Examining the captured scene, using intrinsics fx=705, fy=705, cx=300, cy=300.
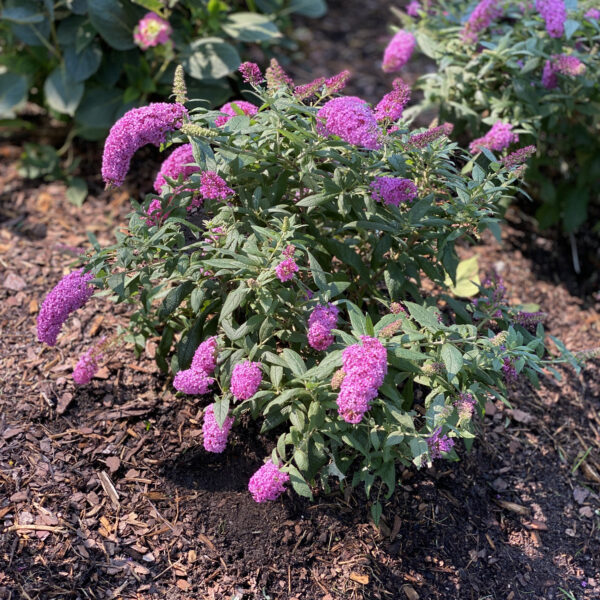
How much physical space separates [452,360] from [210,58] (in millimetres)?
2561

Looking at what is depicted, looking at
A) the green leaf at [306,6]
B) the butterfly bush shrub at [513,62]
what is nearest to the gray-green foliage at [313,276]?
the butterfly bush shrub at [513,62]

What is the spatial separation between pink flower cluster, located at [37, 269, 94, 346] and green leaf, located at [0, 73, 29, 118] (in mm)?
2176

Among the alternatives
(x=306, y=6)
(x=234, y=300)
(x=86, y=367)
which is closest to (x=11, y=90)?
(x=306, y=6)

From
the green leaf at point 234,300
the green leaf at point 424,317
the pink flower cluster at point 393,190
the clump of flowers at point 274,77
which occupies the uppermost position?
the clump of flowers at point 274,77

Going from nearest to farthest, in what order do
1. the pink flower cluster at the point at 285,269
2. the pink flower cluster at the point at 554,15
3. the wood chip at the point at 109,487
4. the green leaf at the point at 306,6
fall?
the pink flower cluster at the point at 285,269 → the wood chip at the point at 109,487 → the pink flower cluster at the point at 554,15 → the green leaf at the point at 306,6

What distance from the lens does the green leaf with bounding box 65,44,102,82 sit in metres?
4.16

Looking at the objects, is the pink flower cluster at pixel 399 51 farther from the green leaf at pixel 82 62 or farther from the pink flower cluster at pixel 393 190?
the green leaf at pixel 82 62

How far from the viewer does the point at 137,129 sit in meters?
2.47

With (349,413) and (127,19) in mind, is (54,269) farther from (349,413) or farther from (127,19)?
(349,413)

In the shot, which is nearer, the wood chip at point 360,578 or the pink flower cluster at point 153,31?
the wood chip at point 360,578

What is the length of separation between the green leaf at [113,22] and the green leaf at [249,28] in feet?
1.81

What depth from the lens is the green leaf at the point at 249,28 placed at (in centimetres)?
413

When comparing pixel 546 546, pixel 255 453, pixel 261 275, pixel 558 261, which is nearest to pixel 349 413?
pixel 261 275

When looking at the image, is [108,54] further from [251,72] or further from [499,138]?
[499,138]
